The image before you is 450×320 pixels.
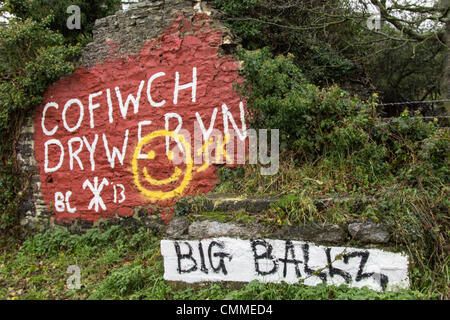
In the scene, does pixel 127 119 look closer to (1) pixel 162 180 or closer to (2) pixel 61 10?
(1) pixel 162 180

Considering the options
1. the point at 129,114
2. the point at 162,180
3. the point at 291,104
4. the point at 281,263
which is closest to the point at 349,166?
the point at 291,104

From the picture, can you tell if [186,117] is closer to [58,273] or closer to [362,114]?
[362,114]

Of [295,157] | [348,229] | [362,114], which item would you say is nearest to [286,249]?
[348,229]

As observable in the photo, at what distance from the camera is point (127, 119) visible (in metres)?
A: 5.43

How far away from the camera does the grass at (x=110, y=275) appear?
3.24 meters

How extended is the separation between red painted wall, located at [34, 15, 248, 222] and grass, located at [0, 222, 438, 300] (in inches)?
17.5

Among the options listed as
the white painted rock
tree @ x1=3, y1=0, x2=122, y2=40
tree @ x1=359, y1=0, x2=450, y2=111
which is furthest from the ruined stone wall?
tree @ x1=359, y1=0, x2=450, y2=111

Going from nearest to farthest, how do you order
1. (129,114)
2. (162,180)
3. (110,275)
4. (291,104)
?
1. (291,104)
2. (110,275)
3. (162,180)
4. (129,114)

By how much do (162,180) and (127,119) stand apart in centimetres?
116

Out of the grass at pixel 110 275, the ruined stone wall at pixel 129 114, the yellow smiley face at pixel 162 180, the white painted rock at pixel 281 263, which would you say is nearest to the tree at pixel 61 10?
the ruined stone wall at pixel 129 114

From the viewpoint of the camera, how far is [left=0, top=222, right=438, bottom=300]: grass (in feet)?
10.6

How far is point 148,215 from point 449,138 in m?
4.18

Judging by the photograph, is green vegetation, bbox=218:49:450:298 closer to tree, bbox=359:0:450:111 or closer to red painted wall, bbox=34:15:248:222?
red painted wall, bbox=34:15:248:222

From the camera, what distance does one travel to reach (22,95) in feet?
18.6
